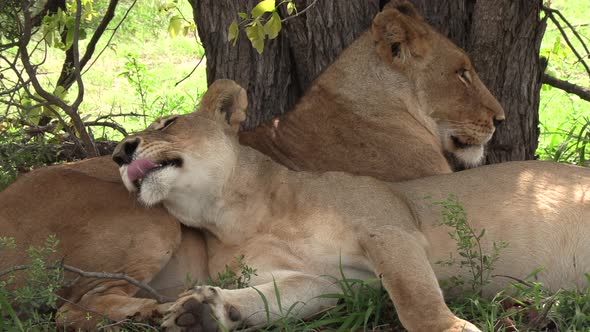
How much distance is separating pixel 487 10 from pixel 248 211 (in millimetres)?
1870

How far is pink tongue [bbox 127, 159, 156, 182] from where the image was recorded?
13.7ft

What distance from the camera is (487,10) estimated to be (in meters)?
5.29

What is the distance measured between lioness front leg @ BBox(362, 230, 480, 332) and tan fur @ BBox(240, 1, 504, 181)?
3.20 feet

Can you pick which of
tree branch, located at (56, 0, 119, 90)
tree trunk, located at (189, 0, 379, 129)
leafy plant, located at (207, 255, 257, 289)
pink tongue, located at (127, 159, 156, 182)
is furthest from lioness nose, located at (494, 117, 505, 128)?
tree branch, located at (56, 0, 119, 90)

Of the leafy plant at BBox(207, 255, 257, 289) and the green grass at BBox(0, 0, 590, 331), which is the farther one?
the leafy plant at BBox(207, 255, 257, 289)

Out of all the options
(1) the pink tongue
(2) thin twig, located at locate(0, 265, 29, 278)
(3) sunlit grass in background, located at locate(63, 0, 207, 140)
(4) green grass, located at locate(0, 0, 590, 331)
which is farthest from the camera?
(3) sunlit grass in background, located at locate(63, 0, 207, 140)

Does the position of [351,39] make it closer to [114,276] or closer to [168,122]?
[168,122]

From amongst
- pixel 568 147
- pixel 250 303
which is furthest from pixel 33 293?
pixel 568 147

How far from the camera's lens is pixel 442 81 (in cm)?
504

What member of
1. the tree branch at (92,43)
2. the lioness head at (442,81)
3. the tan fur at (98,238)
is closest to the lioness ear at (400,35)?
the lioness head at (442,81)

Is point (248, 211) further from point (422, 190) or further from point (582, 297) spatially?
point (582, 297)

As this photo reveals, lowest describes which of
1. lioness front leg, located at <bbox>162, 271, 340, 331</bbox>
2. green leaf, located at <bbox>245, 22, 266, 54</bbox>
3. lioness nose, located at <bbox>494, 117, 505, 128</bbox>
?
lioness front leg, located at <bbox>162, 271, 340, 331</bbox>

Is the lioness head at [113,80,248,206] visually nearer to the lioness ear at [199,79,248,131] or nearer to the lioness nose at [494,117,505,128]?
the lioness ear at [199,79,248,131]

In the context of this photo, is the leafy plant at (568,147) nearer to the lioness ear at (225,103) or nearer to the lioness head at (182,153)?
the lioness ear at (225,103)
